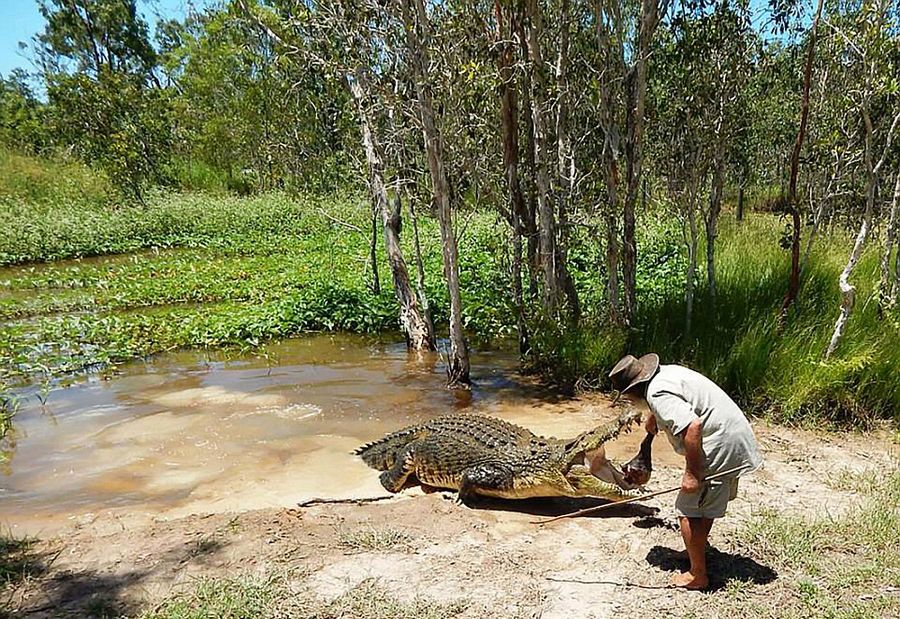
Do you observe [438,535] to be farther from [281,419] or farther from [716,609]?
[281,419]

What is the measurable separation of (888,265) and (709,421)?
14.8ft

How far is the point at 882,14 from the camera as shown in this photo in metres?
5.50

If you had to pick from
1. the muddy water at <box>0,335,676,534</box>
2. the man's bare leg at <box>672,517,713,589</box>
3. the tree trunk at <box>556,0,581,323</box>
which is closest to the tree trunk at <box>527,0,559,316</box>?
the tree trunk at <box>556,0,581,323</box>

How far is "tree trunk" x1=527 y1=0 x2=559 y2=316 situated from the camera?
6285mm

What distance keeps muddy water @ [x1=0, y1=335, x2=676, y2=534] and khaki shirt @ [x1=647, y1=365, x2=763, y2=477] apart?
2120mm

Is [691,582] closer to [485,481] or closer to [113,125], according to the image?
[485,481]

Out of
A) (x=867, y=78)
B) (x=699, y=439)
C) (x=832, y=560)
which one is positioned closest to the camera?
(x=699, y=439)

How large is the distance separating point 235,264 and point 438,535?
1089 cm

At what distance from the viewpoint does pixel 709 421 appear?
10.2 feet

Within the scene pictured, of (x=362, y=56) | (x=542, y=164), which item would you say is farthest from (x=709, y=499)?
(x=362, y=56)

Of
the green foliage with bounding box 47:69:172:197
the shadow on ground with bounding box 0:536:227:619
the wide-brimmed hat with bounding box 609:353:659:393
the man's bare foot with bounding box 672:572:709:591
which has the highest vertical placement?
the green foliage with bounding box 47:69:172:197

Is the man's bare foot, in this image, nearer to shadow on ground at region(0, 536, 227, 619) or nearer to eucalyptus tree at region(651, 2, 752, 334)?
shadow on ground at region(0, 536, 227, 619)

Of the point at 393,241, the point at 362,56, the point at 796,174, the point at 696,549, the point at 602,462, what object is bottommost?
the point at 696,549

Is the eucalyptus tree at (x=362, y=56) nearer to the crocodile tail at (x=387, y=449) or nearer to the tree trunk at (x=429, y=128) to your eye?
the tree trunk at (x=429, y=128)
